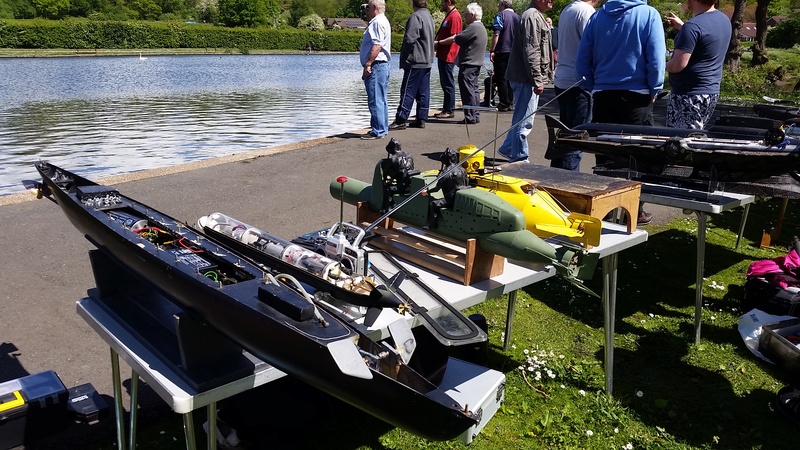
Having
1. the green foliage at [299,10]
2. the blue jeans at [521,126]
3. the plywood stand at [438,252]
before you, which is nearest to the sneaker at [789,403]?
the plywood stand at [438,252]

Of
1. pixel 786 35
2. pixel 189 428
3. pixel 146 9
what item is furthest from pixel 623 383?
pixel 146 9

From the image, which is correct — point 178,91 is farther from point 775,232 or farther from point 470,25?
point 775,232

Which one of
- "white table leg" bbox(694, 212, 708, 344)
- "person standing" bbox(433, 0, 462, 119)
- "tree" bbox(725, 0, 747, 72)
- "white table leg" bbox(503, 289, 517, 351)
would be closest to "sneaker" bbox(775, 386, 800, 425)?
"white table leg" bbox(694, 212, 708, 344)

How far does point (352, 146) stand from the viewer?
29.9 feet

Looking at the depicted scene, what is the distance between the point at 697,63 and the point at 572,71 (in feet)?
3.89

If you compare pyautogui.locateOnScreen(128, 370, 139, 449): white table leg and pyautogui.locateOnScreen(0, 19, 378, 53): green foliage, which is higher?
pyautogui.locateOnScreen(0, 19, 378, 53): green foliage

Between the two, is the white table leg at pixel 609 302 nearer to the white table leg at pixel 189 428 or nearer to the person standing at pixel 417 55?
the white table leg at pixel 189 428

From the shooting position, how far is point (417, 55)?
9867 millimetres

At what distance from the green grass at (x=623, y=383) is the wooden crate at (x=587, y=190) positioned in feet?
3.48

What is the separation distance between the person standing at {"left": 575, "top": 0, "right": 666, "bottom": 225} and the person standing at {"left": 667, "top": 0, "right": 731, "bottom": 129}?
321mm

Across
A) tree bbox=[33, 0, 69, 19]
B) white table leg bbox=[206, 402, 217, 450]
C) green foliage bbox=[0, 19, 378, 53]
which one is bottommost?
white table leg bbox=[206, 402, 217, 450]

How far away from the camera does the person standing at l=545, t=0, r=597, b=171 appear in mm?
5801

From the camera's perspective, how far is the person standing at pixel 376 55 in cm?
894

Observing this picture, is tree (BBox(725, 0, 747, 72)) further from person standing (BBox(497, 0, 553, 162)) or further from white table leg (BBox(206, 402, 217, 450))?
white table leg (BBox(206, 402, 217, 450))
